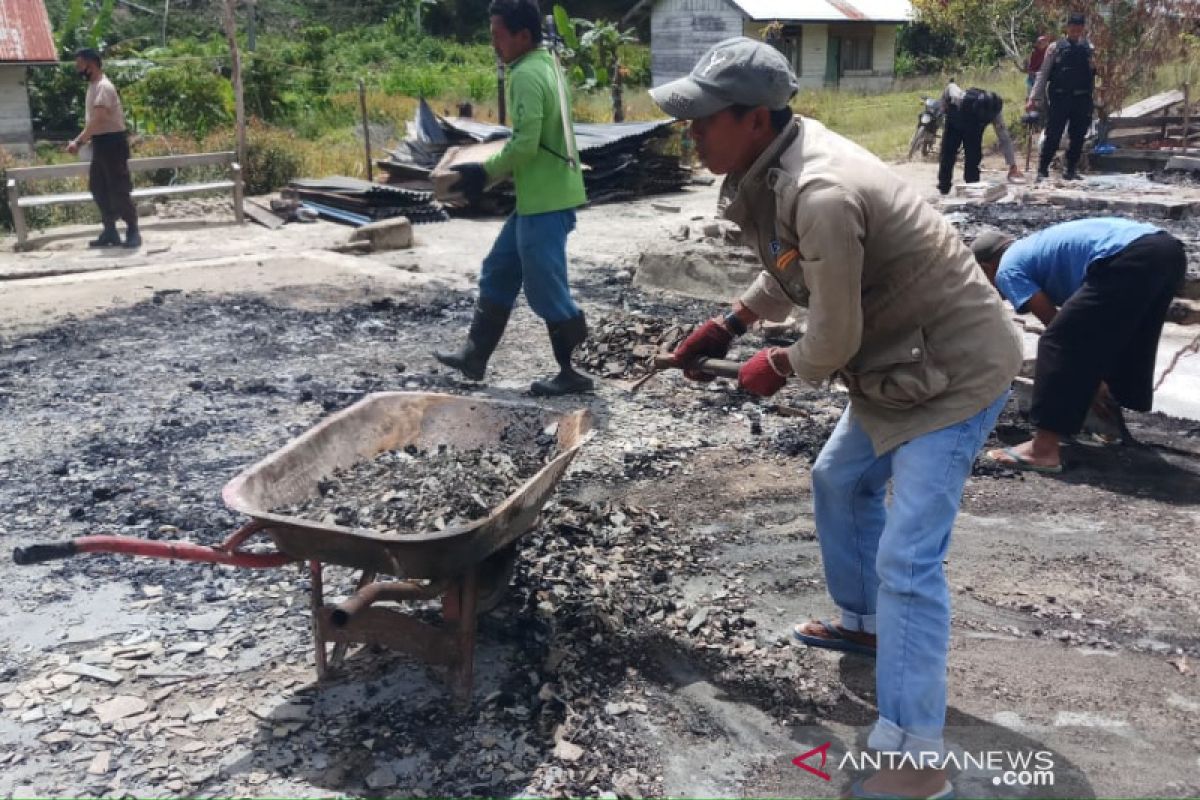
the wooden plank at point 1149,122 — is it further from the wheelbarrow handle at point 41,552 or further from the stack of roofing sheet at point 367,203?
the wheelbarrow handle at point 41,552

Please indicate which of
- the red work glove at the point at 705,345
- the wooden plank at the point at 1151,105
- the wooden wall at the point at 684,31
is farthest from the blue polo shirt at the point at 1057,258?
the wooden wall at the point at 684,31

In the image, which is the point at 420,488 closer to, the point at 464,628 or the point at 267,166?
the point at 464,628

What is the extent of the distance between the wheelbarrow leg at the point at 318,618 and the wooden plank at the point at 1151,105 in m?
16.0

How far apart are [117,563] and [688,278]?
5.68 m

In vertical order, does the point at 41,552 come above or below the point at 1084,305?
below

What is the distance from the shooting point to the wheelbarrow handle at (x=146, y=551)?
2.82 m

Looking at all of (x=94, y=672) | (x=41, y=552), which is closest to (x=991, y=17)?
(x=94, y=672)

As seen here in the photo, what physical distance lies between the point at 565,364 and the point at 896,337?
3.66 m

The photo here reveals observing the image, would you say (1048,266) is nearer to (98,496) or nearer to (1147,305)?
(1147,305)

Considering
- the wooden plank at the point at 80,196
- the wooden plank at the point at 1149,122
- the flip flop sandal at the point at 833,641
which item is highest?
the wooden plank at the point at 1149,122

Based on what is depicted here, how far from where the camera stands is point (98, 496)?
4.84 metres

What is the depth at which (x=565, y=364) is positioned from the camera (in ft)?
20.6

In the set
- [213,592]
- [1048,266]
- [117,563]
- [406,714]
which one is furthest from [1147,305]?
[117,563]

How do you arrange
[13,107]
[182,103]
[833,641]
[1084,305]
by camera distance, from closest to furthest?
1. [833,641]
2. [1084,305]
3. [182,103]
4. [13,107]
